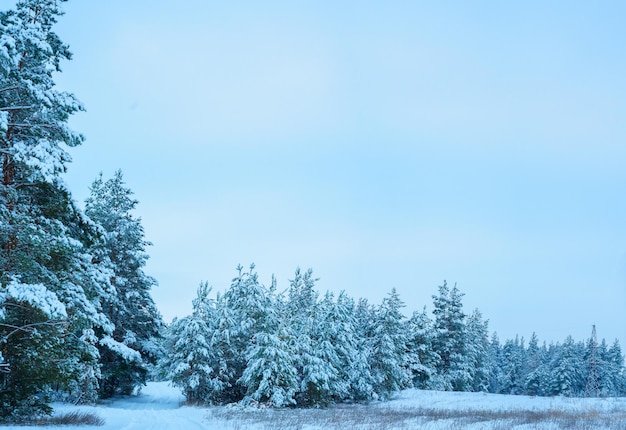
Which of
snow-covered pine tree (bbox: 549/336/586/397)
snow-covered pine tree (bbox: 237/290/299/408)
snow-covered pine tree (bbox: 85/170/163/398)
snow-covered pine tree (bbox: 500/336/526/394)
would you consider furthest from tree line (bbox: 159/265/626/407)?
snow-covered pine tree (bbox: 500/336/526/394)

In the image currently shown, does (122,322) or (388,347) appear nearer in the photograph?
(122,322)

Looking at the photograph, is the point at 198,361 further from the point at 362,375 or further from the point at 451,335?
the point at 451,335

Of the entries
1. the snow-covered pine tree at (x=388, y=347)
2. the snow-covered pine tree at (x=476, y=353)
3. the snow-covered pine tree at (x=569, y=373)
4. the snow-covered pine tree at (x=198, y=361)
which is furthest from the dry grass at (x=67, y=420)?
the snow-covered pine tree at (x=569, y=373)

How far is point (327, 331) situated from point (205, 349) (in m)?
9.95

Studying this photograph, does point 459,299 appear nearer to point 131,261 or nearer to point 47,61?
point 131,261

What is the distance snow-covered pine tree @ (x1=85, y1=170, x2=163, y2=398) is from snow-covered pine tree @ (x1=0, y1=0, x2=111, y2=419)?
58.5ft

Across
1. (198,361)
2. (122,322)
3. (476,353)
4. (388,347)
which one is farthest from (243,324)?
(476,353)

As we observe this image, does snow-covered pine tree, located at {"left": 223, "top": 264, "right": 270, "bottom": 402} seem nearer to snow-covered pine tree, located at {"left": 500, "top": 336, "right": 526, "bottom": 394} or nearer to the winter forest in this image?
the winter forest

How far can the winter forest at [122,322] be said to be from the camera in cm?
1408

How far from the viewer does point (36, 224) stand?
14.7 meters

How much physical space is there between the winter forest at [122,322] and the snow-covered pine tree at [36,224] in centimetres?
5

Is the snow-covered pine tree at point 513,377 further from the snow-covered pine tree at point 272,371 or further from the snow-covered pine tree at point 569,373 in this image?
the snow-covered pine tree at point 272,371

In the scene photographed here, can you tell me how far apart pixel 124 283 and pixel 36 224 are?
20773 millimetres

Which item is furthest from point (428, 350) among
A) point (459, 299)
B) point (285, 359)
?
point (285, 359)
